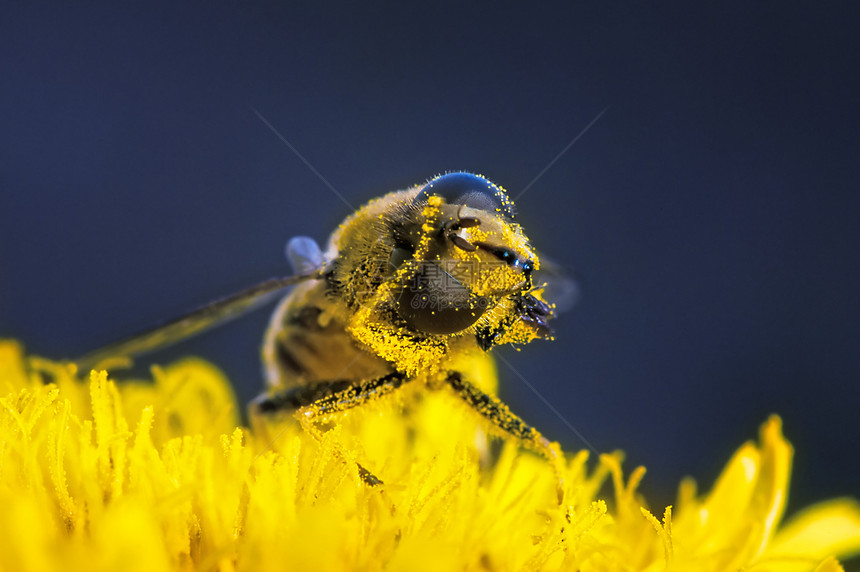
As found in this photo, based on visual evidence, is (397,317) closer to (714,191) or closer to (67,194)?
(714,191)

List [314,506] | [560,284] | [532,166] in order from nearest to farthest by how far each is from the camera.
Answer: [314,506], [560,284], [532,166]

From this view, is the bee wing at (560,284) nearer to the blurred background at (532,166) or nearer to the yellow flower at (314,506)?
the yellow flower at (314,506)

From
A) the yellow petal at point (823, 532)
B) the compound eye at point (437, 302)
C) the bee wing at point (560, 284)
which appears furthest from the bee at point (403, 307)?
the yellow petal at point (823, 532)

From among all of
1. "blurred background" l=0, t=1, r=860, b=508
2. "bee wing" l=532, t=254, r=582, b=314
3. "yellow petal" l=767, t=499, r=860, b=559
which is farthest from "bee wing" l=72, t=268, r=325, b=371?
"yellow petal" l=767, t=499, r=860, b=559

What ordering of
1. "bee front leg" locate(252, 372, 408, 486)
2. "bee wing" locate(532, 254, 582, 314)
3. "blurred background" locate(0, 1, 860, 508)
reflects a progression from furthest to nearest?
"blurred background" locate(0, 1, 860, 508) → "bee wing" locate(532, 254, 582, 314) → "bee front leg" locate(252, 372, 408, 486)

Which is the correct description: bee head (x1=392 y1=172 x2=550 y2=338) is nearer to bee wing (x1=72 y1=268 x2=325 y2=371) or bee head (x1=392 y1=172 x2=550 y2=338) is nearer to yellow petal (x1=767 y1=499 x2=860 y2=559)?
bee wing (x1=72 y1=268 x2=325 y2=371)

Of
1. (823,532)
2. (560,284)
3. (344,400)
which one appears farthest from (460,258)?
(823,532)

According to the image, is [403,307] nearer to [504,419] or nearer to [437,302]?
[437,302]
